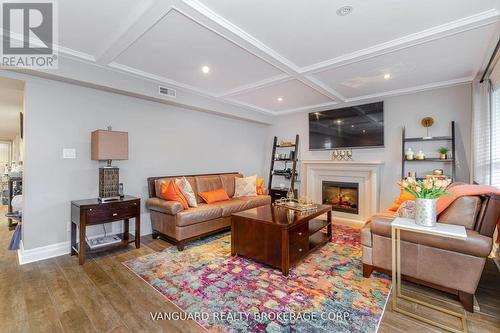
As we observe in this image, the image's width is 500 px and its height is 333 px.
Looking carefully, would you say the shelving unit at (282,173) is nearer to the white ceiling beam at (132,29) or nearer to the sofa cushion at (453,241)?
the sofa cushion at (453,241)

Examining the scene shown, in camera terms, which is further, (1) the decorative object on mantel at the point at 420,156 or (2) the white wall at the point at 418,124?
(1) the decorative object on mantel at the point at 420,156

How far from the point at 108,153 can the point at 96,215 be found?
786 mm

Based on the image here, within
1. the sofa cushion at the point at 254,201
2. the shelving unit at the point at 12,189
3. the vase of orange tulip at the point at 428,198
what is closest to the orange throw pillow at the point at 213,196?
the sofa cushion at the point at 254,201

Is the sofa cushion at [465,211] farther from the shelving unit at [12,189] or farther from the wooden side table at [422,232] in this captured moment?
the shelving unit at [12,189]

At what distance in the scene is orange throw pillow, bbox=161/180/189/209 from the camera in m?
3.40

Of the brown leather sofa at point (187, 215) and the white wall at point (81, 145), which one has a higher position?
the white wall at point (81, 145)

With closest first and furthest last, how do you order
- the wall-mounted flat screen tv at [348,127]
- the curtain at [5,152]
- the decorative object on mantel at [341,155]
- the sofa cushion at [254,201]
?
the sofa cushion at [254,201]
the wall-mounted flat screen tv at [348,127]
the decorative object on mantel at [341,155]
the curtain at [5,152]

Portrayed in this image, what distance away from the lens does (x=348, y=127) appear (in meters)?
4.74

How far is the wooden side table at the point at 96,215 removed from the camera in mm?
2711

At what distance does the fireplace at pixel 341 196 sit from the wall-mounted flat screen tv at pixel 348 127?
0.81 meters

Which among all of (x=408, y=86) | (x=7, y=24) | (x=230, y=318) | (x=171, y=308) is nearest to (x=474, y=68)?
(x=408, y=86)

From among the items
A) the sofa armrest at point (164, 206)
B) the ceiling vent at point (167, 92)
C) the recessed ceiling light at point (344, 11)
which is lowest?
the sofa armrest at point (164, 206)

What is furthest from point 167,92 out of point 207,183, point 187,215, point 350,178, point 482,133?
point 482,133

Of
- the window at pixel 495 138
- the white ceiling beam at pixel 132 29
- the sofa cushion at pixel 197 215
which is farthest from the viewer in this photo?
the sofa cushion at pixel 197 215
